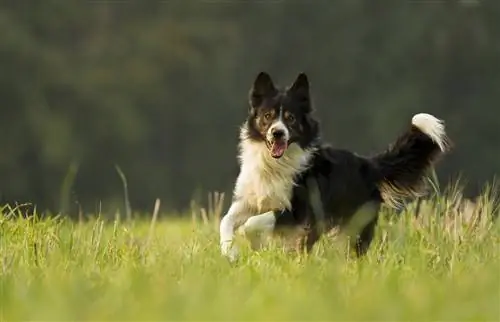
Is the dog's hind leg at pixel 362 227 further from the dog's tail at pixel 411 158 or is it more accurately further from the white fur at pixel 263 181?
the white fur at pixel 263 181

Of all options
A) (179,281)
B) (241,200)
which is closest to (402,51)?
(241,200)

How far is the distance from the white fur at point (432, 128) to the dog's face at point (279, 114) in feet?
2.30


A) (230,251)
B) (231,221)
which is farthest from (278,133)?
(230,251)

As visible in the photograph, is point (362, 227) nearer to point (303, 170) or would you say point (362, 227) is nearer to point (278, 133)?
point (303, 170)

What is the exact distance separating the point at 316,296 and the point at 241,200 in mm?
2927

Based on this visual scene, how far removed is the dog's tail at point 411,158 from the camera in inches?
301

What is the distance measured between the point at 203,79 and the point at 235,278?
26.1m

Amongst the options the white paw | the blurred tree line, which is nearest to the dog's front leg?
the white paw

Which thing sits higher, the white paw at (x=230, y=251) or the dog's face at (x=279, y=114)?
the dog's face at (x=279, y=114)

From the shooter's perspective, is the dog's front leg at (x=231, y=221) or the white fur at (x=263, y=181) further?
the white fur at (x=263, y=181)

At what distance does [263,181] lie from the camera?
24.2ft

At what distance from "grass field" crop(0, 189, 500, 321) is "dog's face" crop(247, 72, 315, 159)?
0.76 meters

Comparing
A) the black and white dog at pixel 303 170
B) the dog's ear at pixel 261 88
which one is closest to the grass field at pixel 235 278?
the black and white dog at pixel 303 170

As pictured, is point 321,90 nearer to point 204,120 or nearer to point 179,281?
point 204,120
